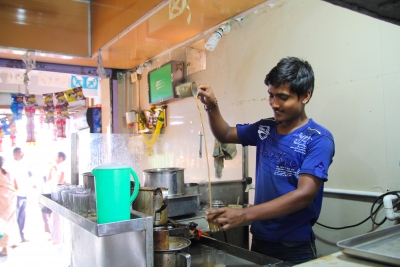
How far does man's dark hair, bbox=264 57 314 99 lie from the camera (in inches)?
57.7

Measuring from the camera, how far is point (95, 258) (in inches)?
52.6

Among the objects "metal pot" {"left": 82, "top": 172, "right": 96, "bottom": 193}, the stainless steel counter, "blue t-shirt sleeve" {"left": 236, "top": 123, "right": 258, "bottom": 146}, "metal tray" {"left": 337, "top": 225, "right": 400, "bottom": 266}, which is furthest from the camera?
"blue t-shirt sleeve" {"left": 236, "top": 123, "right": 258, "bottom": 146}

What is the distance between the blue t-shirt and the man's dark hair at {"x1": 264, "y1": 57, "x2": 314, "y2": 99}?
172 millimetres

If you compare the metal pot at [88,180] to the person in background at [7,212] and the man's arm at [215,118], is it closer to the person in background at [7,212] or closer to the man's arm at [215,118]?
the man's arm at [215,118]

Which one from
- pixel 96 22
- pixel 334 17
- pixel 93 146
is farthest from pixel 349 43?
pixel 96 22

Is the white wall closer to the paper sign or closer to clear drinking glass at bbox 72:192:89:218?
clear drinking glass at bbox 72:192:89:218

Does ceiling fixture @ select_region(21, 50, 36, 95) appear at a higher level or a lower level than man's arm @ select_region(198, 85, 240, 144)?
higher

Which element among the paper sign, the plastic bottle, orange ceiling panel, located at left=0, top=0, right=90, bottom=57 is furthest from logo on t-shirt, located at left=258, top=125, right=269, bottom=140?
the paper sign

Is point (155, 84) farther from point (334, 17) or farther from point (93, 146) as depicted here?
point (334, 17)

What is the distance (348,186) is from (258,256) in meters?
0.87

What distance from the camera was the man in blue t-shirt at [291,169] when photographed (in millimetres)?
1332

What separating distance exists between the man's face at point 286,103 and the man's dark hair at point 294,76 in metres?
0.02

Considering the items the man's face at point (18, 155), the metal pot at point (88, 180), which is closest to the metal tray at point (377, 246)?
the metal pot at point (88, 180)

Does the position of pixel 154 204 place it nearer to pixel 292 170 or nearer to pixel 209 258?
pixel 209 258
